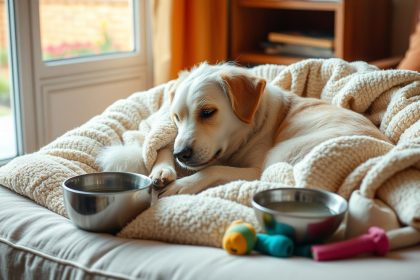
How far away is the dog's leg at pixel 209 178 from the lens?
1751mm

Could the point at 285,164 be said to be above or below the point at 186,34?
below

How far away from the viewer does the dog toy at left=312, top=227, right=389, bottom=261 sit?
1.26m

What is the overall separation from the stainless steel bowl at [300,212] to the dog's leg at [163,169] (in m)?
0.45

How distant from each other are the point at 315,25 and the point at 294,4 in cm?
48

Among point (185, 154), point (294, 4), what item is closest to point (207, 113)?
point (185, 154)

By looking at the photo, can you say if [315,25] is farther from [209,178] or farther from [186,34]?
[209,178]

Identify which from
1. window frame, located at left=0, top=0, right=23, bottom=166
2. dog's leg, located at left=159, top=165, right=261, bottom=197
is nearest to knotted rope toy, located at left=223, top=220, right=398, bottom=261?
dog's leg, located at left=159, top=165, right=261, bottom=197

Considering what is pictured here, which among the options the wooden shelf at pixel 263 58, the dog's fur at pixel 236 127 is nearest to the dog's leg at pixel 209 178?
the dog's fur at pixel 236 127

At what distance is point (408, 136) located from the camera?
1732mm

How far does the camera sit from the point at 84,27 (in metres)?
3.26

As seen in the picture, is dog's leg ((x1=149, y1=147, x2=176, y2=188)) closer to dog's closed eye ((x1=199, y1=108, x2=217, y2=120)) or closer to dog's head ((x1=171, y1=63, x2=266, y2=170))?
dog's head ((x1=171, y1=63, x2=266, y2=170))

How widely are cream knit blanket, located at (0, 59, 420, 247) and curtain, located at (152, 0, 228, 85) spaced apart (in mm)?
922

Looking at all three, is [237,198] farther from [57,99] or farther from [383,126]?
[57,99]

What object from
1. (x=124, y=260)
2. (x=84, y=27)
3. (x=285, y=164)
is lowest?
(x=124, y=260)
